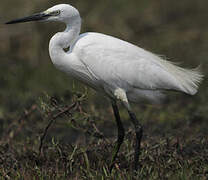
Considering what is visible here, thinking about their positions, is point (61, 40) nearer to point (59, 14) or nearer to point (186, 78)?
point (59, 14)

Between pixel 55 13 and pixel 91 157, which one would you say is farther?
pixel 91 157

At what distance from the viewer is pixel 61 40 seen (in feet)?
12.4

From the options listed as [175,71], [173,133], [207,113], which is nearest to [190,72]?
[175,71]

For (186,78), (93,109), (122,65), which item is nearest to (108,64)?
(122,65)

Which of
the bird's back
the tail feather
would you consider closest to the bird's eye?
the bird's back

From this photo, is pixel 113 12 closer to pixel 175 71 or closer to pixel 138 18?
pixel 138 18

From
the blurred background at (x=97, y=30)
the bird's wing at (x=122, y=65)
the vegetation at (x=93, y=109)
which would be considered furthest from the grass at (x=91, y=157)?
the blurred background at (x=97, y=30)

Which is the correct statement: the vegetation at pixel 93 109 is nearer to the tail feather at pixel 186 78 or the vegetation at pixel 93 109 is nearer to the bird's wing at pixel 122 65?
the bird's wing at pixel 122 65

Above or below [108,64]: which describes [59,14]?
above

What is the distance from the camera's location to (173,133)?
→ 507cm

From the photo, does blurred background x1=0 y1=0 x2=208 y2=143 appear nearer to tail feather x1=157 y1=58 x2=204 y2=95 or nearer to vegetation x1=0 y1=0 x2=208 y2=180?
vegetation x1=0 y1=0 x2=208 y2=180

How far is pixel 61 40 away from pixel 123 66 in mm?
554

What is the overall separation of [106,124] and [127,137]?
142cm

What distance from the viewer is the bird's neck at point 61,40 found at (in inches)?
149
